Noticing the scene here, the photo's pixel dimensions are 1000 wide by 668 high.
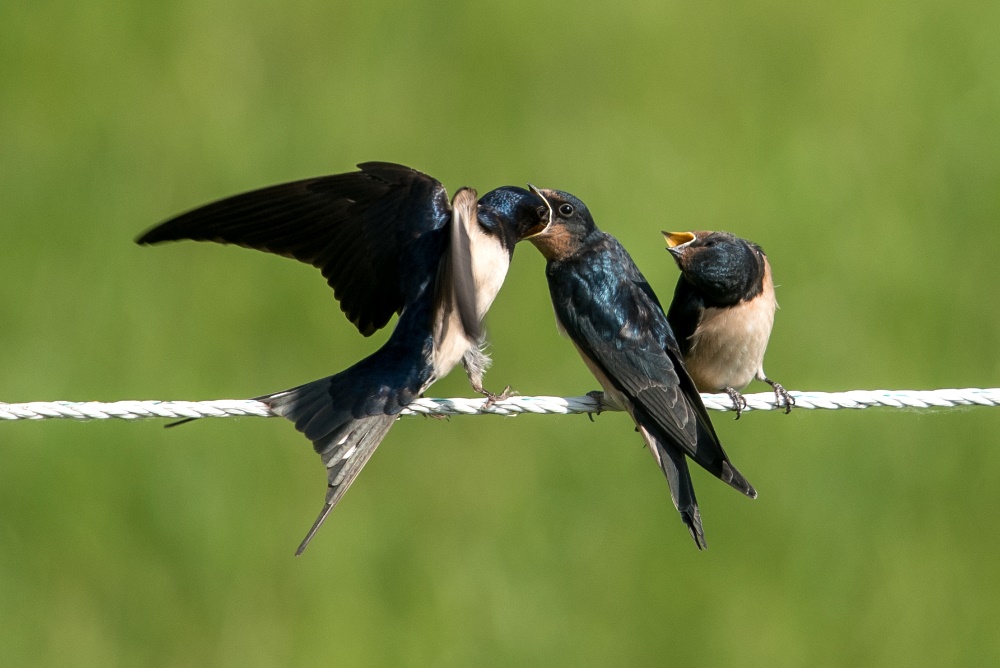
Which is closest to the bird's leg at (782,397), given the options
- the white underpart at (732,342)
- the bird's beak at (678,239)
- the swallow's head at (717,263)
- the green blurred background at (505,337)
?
the white underpart at (732,342)

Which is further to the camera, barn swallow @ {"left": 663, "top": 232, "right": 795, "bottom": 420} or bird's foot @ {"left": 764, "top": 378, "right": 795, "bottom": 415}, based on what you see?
barn swallow @ {"left": 663, "top": 232, "right": 795, "bottom": 420}

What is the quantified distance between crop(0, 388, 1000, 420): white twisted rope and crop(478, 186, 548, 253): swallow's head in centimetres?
69

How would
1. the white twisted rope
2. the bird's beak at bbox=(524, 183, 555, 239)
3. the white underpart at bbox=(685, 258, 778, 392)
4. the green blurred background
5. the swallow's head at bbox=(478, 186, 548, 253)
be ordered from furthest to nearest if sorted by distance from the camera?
the green blurred background, the white underpart at bbox=(685, 258, 778, 392), the bird's beak at bbox=(524, 183, 555, 239), the swallow's head at bbox=(478, 186, 548, 253), the white twisted rope

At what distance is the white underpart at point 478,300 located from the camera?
4438mm

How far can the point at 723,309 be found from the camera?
192 inches

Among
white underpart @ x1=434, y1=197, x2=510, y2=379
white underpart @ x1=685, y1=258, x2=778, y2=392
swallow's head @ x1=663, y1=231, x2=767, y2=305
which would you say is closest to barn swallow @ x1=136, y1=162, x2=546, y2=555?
white underpart @ x1=434, y1=197, x2=510, y2=379

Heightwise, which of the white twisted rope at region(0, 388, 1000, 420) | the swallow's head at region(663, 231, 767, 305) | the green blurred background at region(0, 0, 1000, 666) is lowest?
the green blurred background at region(0, 0, 1000, 666)

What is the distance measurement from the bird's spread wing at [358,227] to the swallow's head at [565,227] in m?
0.32

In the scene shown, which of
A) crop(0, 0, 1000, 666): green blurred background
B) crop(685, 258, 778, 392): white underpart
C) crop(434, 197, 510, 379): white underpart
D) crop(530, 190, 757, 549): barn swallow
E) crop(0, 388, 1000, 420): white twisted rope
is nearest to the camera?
crop(0, 388, 1000, 420): white twisted rope

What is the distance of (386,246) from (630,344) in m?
0.70

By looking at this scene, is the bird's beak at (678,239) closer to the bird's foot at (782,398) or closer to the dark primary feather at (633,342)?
the dark primary feather at (633,342)

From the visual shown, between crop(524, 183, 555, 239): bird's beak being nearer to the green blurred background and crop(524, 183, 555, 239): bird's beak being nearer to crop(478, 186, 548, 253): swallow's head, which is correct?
crop(478, 186, 548, 253): swallow's head

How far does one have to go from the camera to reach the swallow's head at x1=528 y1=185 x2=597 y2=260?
4.78m

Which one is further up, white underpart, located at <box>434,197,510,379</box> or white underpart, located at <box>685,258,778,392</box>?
white underpart, located at <box>434,197,510,379</box>
